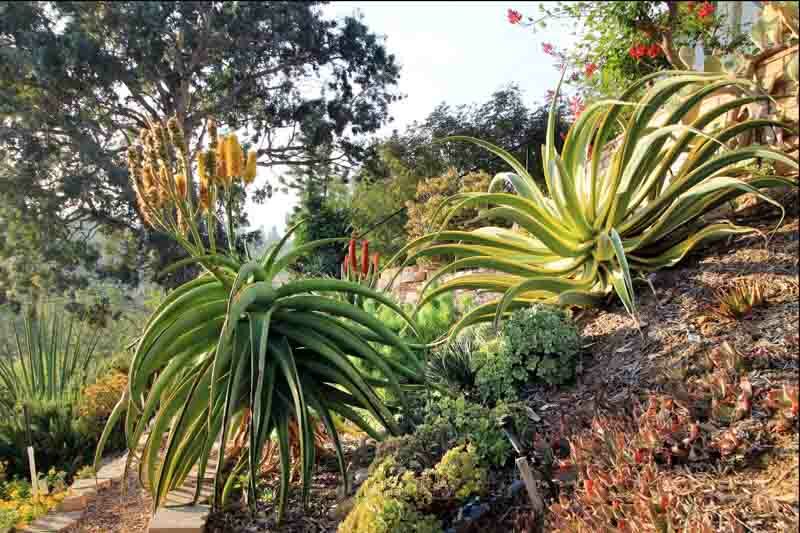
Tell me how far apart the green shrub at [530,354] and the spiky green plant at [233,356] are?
0.38 meters

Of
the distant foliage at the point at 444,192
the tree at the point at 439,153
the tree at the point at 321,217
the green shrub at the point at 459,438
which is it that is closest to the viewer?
the green shrub at the point at 459,438

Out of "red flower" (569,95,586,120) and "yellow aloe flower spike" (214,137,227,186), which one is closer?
"yellow aloe flower spike" (214,137,227,186)

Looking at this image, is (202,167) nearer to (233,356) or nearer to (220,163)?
(220,163)

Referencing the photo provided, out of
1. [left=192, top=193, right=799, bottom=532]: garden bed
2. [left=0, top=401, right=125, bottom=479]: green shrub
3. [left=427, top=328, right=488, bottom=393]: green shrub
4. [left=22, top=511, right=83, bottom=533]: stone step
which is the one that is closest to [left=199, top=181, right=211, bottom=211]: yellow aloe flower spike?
[left=427, top=328, right=488, bottom=393]: green shrub

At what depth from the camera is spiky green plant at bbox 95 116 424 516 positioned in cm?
269

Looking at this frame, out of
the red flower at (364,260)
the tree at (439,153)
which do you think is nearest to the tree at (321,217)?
the tree at (439,153)

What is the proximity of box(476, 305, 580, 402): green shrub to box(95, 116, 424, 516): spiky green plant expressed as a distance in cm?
38

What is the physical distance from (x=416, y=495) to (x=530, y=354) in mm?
990

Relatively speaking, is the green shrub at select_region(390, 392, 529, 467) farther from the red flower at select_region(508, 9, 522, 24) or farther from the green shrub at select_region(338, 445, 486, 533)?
the red flower at select_region(508, 9, 522, 24)

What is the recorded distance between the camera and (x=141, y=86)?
42.1 feet

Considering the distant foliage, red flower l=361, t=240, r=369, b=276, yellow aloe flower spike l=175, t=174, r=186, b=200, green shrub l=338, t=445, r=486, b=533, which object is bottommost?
green shrub l=338, t=445, r=486, b=533

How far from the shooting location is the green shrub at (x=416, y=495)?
218 cm

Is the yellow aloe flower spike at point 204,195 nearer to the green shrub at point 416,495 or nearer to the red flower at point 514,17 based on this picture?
the green shrub at point 416,495

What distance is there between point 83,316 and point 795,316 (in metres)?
11.9
